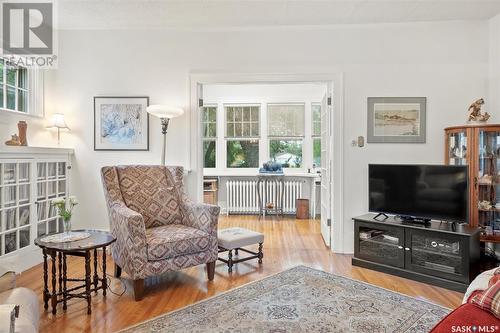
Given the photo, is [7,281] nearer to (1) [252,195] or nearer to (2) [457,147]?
(2) [457,147]

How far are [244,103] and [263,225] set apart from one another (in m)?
2.43

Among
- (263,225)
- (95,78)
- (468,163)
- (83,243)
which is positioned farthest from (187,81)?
(468,163)

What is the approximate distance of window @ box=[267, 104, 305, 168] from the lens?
6.20 metres

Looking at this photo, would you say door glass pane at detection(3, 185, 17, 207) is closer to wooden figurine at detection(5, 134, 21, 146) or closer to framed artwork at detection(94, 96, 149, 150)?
wooden figurine at detection(5, 134, 21, 146)

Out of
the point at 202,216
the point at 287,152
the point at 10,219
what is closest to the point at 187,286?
the point at 202,216

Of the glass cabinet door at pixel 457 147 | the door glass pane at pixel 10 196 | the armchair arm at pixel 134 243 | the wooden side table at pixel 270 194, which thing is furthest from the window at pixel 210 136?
the glass cabinet door at pixel 457 147

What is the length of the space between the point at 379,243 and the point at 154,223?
227cm

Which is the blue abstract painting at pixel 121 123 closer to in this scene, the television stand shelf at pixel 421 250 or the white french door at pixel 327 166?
the white french door at pixel 327 166

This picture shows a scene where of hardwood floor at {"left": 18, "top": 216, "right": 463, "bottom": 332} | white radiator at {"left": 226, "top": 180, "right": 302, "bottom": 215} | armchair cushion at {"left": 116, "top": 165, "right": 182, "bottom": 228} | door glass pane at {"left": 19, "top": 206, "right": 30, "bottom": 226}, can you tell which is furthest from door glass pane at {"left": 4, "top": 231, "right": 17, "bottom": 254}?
white radiator at {"left": 226, "top": 180, "right": 302, "bottom": 215}

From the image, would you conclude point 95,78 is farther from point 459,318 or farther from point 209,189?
point 459,318

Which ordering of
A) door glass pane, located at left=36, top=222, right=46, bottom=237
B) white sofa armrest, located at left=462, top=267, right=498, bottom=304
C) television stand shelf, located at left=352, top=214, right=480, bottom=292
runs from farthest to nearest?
door glass pane, located at left=36, top=222, right=46, bottom=237 < television stand shelf, located at left=352, top=214, right=480, bottom=292 < white sofa armrest, located at left=462, top=267, right=498, bottom=304

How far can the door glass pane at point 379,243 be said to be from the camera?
317 cm

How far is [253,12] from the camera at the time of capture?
3.46 metres

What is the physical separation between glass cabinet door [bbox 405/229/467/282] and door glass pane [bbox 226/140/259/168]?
364 centimetres
